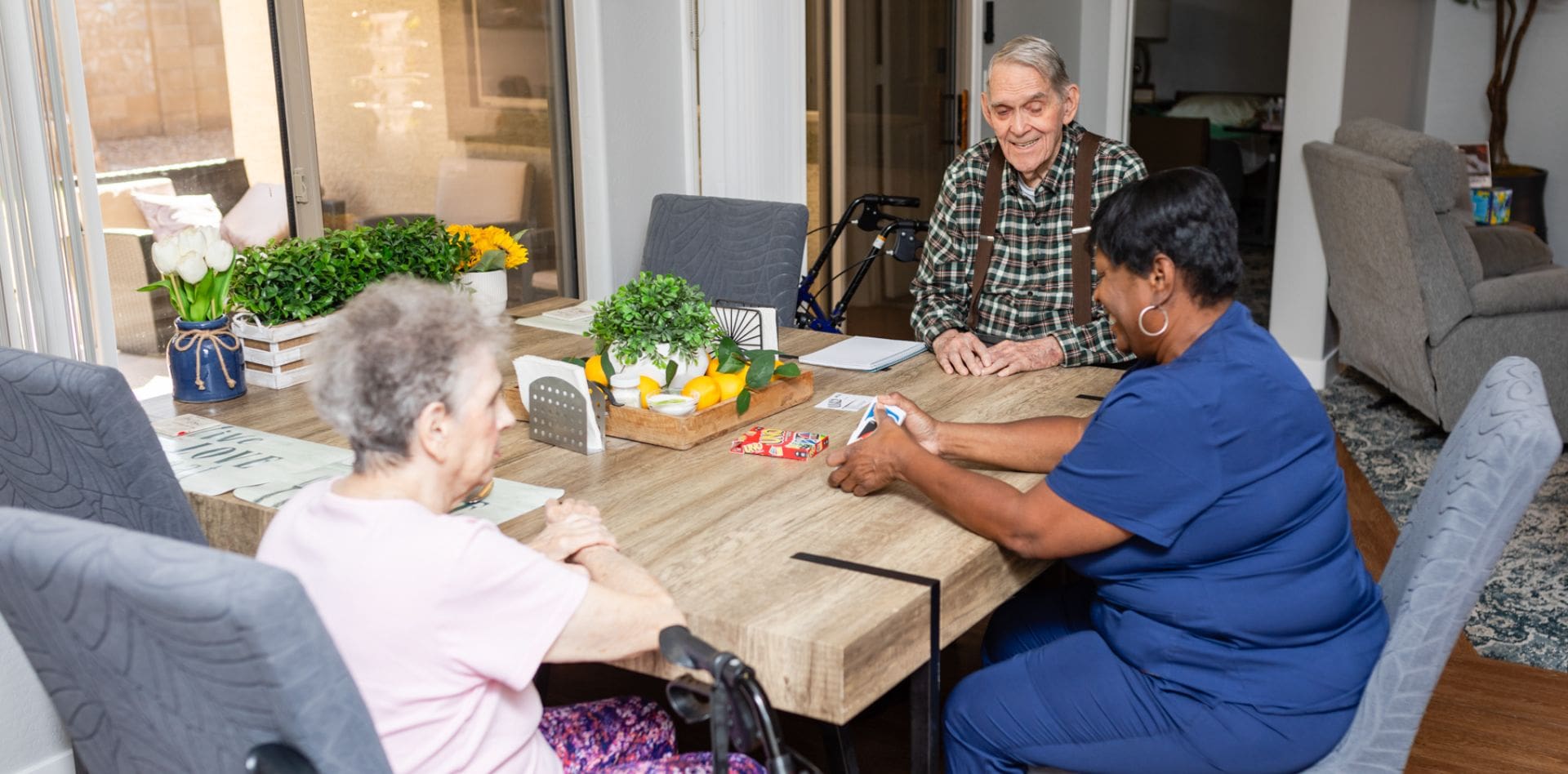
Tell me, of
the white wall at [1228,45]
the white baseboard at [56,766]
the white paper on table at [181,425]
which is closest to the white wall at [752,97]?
the white paper on table at [181,425]

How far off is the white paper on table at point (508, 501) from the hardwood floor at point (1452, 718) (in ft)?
2.44

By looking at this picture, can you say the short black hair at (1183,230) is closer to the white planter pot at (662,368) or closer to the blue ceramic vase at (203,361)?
the white planter pot at (662,368)

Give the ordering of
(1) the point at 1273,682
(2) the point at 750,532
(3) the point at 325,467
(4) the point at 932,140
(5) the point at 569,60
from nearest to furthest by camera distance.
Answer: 1. (1) the point at 1273,682
2. (2) the point at 750,532
3. (3) the point at 325,467
4. (5) the point at 569,60
5. (4) the point at 932,140

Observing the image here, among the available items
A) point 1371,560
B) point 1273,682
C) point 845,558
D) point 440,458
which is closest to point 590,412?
point 845,558

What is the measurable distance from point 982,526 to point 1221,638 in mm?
335

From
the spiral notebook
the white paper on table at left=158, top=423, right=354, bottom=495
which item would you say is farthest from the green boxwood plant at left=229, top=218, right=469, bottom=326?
the spiral notebook

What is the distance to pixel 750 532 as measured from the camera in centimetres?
183

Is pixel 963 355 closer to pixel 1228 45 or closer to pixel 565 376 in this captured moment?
pixel 565 376

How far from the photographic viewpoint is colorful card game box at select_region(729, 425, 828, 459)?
2170 millimetres

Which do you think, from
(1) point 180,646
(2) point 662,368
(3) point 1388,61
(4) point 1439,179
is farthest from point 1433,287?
(1) point 180,646

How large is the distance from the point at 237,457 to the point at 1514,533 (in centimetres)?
334

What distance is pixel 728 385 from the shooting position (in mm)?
2338

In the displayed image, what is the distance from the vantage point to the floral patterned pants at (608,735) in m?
1.75

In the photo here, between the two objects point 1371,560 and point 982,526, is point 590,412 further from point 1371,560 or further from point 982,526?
point 1371,560
